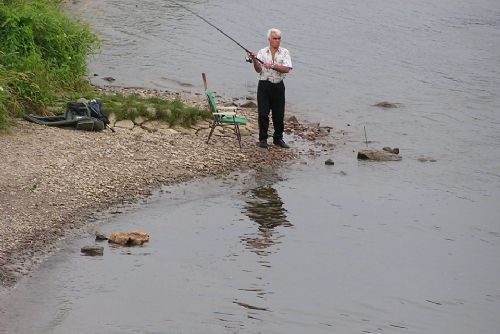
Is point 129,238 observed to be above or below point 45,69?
below

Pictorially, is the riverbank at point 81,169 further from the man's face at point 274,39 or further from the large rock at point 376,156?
the man's face at point 274,39

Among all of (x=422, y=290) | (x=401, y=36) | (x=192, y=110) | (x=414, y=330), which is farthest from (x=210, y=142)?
(x=401, y=36)

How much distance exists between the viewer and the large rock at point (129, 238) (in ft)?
41.4

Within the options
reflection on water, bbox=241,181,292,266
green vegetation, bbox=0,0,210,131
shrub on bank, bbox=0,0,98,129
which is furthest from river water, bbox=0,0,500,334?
shrub on bank, bbox=0,0,98,129

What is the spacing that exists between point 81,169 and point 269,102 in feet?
13.2

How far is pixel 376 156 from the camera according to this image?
18625 mm

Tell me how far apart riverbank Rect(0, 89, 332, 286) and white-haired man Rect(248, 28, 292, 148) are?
388 mm

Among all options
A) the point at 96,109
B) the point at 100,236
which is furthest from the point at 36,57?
the point at 100,236

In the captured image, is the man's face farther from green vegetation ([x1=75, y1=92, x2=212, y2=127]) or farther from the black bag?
the black bag

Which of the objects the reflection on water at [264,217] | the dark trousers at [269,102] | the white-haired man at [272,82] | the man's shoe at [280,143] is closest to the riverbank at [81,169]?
the man's shoe at [280,143]

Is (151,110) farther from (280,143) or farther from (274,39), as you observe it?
(274,39)

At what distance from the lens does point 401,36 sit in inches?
1344

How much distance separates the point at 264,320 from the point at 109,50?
18753mm

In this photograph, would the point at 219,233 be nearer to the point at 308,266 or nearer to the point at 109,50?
the point at 308,266
